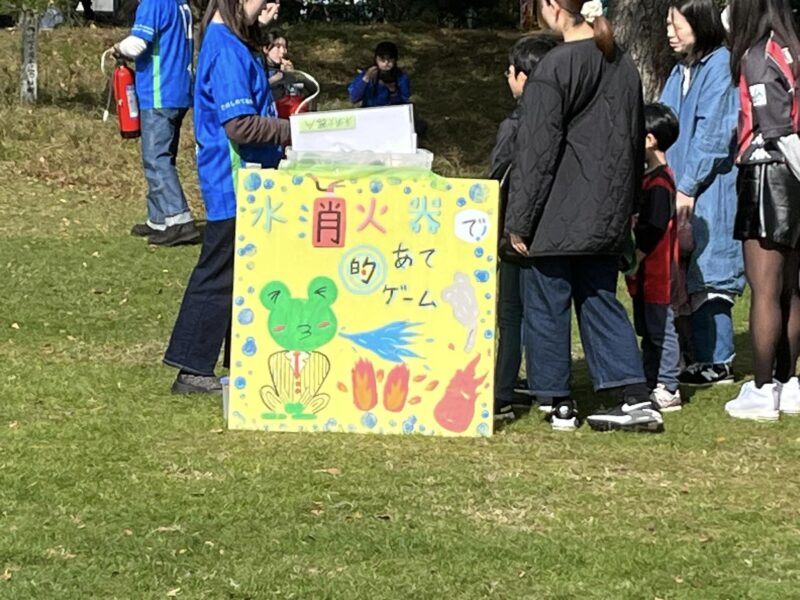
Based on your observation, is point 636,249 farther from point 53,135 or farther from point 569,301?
point 53,135

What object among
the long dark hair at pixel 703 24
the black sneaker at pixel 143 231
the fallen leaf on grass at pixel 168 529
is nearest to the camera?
the fallen leaf on grass at pixel 168 529

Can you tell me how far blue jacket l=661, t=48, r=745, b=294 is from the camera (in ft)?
23.6

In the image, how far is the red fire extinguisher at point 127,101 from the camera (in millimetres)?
11148

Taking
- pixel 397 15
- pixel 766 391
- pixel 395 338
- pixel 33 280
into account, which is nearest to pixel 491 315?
pixel 395 338

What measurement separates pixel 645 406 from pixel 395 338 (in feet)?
3.58

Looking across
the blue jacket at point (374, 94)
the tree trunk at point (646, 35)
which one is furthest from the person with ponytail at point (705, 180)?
the blue jacket at point (374, 94)

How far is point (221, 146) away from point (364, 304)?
1077mm

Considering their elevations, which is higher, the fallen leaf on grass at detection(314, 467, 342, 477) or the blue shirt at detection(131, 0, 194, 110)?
the blue shirt at detection(131, 0, 194, 110)

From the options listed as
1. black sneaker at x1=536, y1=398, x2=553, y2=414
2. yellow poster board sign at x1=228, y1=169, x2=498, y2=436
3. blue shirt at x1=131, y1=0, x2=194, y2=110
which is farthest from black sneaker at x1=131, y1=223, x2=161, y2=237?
yellow poster board sign at x1=228, y1=169, x2=498, y2=436

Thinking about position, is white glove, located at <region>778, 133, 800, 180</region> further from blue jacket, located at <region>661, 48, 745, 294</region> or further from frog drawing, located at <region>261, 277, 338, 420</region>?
frog drawing, located at <region>261, 277, 338, 420</region>

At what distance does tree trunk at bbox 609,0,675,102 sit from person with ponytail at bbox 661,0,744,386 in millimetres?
6278

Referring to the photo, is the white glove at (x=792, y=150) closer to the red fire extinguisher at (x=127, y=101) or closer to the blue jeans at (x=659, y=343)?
the blue jeans at (x=659, y=343)

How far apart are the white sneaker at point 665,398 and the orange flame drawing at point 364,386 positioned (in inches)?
56.9

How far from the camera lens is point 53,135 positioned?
48.9ft
